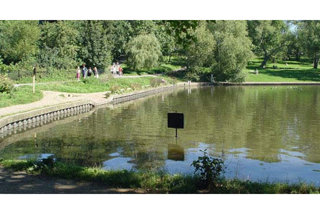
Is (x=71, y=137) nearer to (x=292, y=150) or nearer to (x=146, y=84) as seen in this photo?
(x=292, y=150)

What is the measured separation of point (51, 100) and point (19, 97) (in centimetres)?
260

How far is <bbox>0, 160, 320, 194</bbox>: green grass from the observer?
8.81 m

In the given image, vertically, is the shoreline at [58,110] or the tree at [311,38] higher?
the tree at [311,38]

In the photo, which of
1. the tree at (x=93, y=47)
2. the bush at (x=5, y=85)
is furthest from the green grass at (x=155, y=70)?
the bush at (x=5, y=85)

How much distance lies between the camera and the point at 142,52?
5306 cm

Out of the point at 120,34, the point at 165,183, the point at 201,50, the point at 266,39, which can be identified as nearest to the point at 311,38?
the point at 266,39

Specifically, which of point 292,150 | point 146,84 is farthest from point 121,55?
point 292,150

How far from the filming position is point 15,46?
45.0 m

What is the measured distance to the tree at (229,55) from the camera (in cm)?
5522

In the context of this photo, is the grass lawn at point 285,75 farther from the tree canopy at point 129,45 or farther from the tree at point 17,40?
the tree at point 17,40

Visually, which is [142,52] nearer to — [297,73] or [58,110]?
[297,73]

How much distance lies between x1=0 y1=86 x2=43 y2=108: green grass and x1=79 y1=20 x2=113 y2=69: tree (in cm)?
2048

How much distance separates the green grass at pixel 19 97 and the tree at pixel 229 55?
32.5m

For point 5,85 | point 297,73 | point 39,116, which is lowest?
point 39,116
